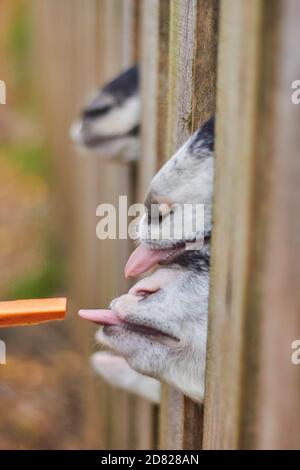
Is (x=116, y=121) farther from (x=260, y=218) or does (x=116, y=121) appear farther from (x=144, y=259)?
(x=260, y=218)

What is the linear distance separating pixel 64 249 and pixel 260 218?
176 inches

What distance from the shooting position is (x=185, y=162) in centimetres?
124

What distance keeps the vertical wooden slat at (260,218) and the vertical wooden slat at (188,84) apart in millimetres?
222

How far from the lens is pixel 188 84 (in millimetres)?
1285

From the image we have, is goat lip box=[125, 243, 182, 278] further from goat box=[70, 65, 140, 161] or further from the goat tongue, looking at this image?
goat box=[70, 65, 140, 161]

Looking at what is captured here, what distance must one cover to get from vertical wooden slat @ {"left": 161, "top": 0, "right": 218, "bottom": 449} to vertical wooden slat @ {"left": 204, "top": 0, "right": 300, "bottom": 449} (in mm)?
222

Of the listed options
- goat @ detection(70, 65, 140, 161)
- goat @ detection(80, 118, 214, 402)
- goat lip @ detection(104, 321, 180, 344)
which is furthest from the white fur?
goat @ detection(70, 65, 140, 161)

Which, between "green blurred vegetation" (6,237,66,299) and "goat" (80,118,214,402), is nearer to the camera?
"goat" (80,118,214,402)

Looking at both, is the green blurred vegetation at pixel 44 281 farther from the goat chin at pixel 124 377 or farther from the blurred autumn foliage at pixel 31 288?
the goat chin at pixel 124 377

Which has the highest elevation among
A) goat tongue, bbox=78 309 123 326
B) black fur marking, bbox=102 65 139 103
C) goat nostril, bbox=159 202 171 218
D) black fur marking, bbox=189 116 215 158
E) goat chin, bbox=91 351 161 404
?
black fur marking, bbox=102 65 139 103

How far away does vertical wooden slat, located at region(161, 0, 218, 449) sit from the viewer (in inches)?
48.5

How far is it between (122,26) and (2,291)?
2.31m

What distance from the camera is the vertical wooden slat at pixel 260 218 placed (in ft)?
2.91

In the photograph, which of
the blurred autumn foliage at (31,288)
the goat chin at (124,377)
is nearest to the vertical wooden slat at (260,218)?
the goat chin at (124,377)
